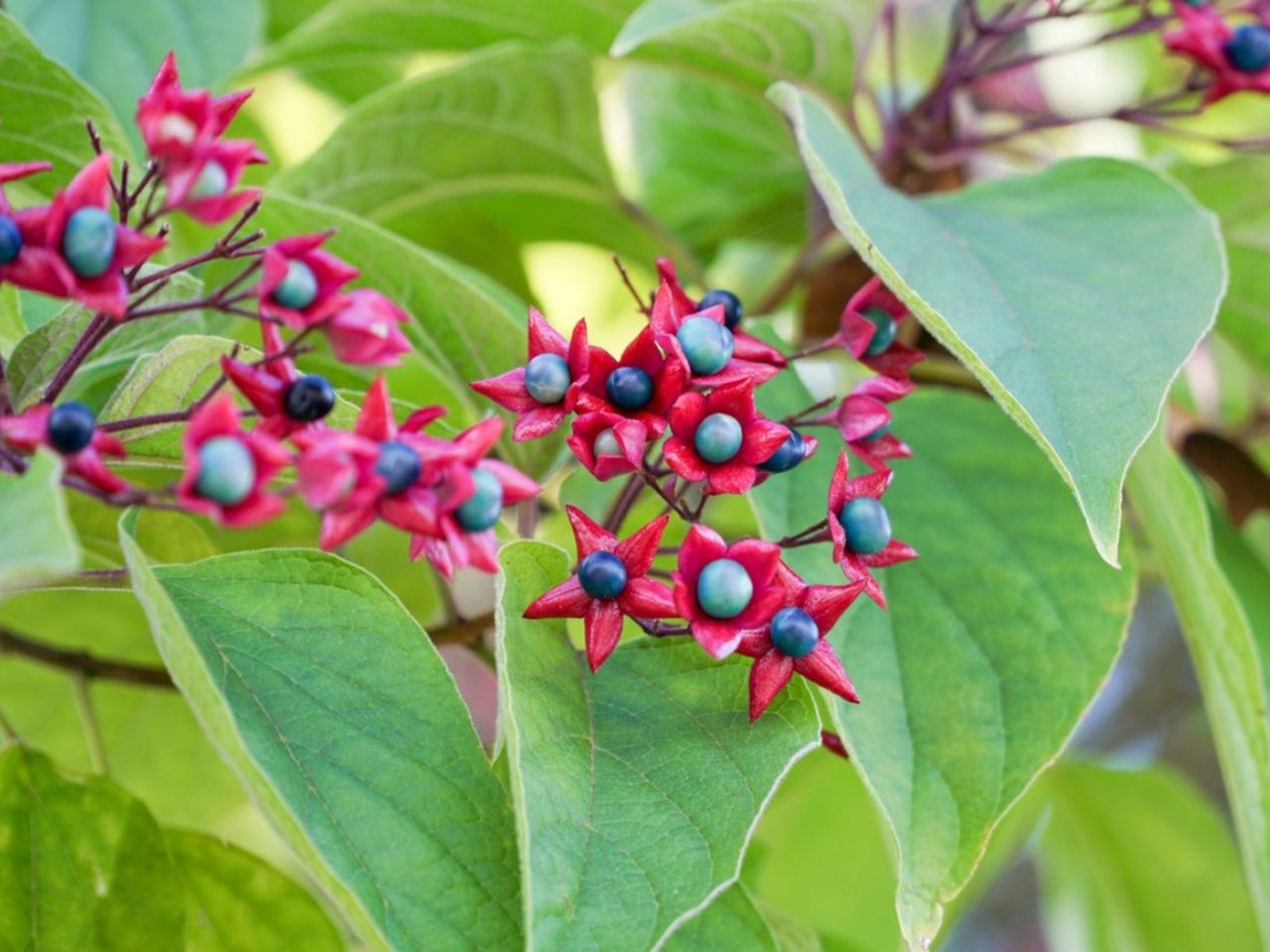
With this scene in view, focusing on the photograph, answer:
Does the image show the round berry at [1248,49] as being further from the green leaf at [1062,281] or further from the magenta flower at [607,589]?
the magenta flower at [607,589]

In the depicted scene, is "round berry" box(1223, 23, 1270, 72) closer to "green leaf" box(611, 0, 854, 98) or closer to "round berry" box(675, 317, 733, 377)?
"green leaf" box(611, 0, 854, 98)

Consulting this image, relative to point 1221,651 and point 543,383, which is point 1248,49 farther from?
point 543,383

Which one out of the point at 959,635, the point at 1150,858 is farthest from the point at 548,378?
the point at 1150,858

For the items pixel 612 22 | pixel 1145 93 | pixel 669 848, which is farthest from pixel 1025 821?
pixel 669 848

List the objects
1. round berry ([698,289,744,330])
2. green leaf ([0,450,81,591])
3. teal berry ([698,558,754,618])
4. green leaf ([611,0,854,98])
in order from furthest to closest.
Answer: green leaf ([611,0,854,98]) < round berry ([698,289,744,330]) < teal berry ([698,558,754,618]) < green leaf ([0,450,81,591])

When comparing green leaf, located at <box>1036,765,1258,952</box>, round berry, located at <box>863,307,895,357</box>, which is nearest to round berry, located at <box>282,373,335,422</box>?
round berry, located at <box>863,307,895,357</box>

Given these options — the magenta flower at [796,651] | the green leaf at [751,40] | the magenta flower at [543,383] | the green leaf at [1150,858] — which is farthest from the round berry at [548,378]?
the green leaf at [1150,858]
